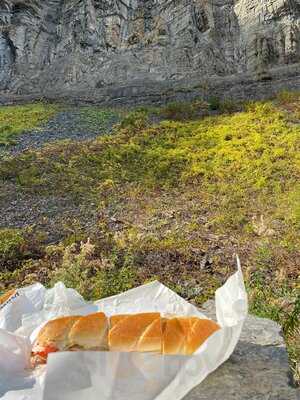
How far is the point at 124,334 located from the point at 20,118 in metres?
16.0

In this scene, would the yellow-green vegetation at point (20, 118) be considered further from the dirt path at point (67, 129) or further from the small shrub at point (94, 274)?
the small shrub at point (94, 274)

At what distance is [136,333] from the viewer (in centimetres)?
228

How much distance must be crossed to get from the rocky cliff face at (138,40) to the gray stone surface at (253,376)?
68.1ft

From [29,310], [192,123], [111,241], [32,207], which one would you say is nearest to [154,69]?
[192,123]

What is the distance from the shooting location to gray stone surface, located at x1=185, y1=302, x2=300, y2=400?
6.80 ft

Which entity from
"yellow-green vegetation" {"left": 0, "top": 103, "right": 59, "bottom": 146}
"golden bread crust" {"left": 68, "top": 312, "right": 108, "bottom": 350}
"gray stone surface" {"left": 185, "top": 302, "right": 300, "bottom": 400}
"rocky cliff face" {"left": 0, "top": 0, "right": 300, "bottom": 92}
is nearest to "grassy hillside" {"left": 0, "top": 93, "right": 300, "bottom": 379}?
"gray stone surface" {"left": 185, "top": 302, "right": 300, "bottom": 400}

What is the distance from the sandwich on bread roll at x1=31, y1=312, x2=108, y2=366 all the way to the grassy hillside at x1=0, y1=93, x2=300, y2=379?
3.33ft

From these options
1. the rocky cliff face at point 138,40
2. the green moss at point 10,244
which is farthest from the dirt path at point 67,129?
the rocky cliff face at point 138,40

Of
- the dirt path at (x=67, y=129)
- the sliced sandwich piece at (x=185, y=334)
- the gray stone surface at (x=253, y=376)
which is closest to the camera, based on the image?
the gray stone surface at (x=253, y=376)

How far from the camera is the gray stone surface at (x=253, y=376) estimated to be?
2.07 m

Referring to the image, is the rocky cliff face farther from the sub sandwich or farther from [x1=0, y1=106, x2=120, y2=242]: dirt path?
the sub sandwich

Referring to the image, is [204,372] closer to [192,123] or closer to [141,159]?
[141,159]

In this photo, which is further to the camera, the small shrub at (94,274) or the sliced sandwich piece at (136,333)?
the small shrub at (94,274)

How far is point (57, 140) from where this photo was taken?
13820mm
